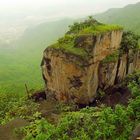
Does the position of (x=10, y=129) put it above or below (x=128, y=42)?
below

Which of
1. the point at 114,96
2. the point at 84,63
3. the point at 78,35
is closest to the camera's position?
the point at 84,63

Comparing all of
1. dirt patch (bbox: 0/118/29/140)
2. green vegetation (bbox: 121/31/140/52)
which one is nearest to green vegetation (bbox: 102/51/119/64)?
green vegetation (bbox: 121/31/140/52)

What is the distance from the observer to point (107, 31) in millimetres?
49906

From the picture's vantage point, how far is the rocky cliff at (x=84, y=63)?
47594 mm

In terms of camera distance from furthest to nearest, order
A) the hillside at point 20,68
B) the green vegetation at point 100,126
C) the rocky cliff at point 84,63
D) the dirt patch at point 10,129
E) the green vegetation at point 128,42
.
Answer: the hillside at point 20,68, the green vegetation at point 128,42, the rocky cliff at point 84,63, the dirt patch at point 10,129, the green vegetation at point 100,126


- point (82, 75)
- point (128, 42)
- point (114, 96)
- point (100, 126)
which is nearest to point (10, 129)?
point (100, 126)

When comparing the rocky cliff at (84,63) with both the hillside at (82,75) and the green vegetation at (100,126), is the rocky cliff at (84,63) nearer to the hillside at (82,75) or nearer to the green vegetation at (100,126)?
the hillside at (82,75)

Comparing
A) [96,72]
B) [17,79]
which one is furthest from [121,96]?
[17,79]

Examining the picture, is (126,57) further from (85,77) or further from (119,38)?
(85,77)

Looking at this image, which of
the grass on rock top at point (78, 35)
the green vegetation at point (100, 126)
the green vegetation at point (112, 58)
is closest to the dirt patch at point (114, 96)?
the green vegetation at point (112, 58)

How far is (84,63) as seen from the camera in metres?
46.8

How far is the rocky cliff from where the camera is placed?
156 feet

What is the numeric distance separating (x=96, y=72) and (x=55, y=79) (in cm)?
521

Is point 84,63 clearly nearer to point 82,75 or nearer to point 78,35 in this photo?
point 82,75
